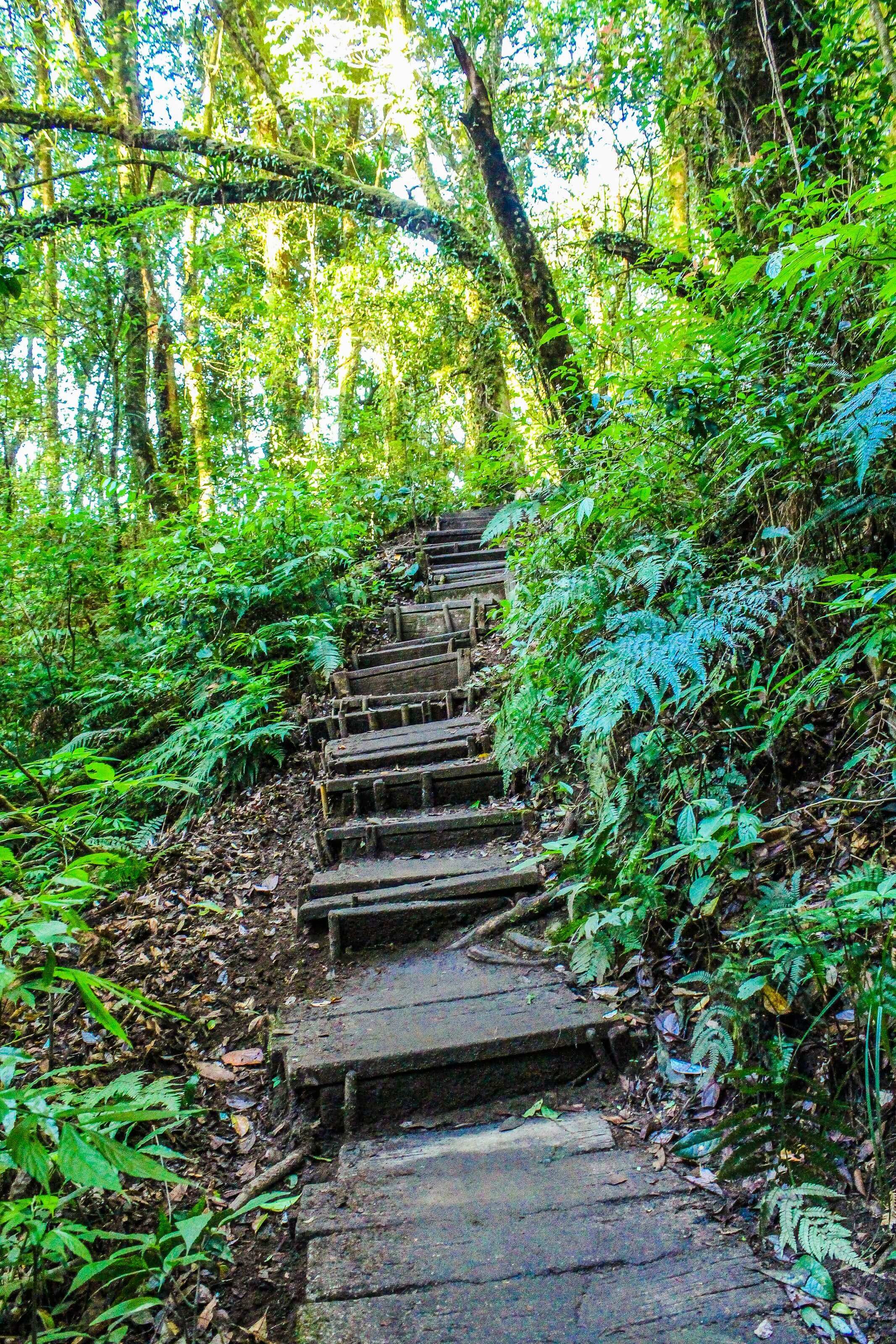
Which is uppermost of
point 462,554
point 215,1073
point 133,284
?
point 133,284

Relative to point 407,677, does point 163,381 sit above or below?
above

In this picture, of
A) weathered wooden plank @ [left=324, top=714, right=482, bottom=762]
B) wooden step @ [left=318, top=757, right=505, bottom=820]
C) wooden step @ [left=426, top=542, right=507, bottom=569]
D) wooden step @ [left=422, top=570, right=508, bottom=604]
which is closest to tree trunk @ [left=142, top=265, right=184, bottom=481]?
wooden step @ [left=426, top=542, right=507, bottom=569]

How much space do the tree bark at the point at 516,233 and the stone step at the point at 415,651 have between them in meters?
2.46

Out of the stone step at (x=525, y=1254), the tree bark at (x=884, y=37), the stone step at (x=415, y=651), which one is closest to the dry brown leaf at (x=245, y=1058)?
the stone step at (x=525, y=1254)

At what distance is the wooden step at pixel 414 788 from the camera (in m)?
4.62

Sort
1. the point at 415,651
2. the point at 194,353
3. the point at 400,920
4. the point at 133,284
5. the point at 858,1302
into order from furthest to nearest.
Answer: the point at 194,353 → the point at 133,284 → the point at 415,651 → the point at 400,920 → the point at 858,1302

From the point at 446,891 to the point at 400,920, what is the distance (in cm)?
26

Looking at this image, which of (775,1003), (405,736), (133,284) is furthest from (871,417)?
(133,284)

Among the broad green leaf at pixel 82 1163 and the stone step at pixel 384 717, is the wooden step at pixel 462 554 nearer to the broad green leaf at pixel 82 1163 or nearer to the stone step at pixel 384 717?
the stone step at pixel 384 717

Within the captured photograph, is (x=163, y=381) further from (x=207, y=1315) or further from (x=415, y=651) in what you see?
(x=207, y=1315)

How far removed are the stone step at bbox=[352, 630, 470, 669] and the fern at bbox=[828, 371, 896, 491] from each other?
428cm

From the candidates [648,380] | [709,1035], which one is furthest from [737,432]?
[709,1035]

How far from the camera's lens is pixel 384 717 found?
5828 millimetres

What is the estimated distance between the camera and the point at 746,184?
14.9 feet
